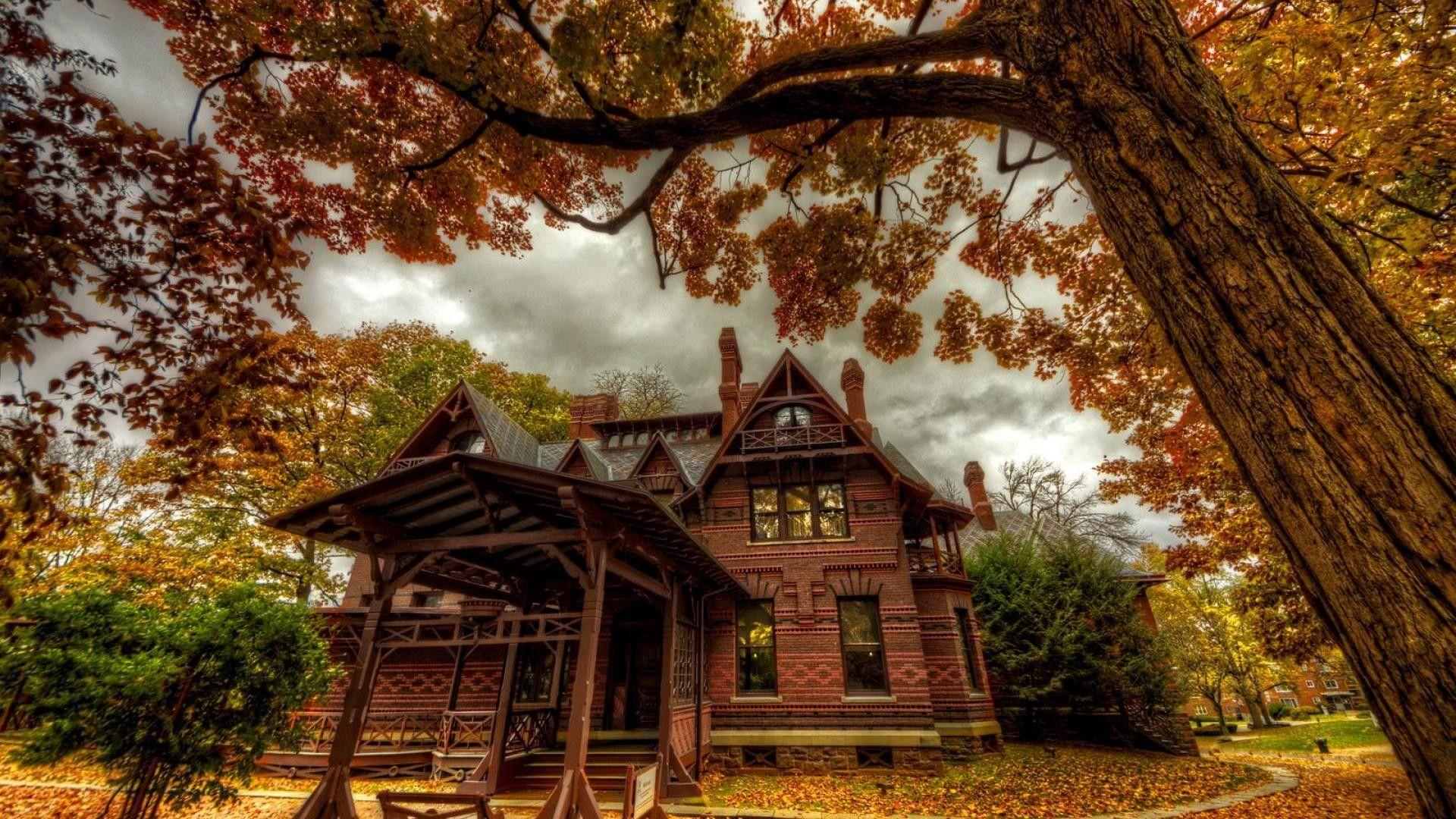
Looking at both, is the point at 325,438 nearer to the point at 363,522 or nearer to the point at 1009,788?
the point at 363,522

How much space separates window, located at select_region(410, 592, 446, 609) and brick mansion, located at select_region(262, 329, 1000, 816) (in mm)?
123

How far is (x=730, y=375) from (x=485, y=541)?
1312 centimetres

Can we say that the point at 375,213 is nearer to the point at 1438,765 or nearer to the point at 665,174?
the point at 665,174

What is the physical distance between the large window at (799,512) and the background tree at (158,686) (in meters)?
10.3

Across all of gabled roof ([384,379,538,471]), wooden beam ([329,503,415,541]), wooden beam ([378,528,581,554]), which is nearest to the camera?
wooden beam ([378,528,581,554])

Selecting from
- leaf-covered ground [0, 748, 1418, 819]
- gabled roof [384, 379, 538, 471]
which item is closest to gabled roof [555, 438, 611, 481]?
gabled roof [384, 379, 538, 471]

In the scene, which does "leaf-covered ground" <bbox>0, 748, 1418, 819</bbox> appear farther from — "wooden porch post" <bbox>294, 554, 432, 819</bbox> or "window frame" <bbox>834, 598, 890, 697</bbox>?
"wooden porch post" <bbox>294, 554, 432, 819</bbox>

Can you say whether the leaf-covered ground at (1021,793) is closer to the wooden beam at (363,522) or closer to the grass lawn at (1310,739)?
the wooden beam at (363,522)

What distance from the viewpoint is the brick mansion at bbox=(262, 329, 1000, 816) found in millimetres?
7648

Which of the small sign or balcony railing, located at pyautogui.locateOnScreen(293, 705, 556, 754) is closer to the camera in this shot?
the small sign

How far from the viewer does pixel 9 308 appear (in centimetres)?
323

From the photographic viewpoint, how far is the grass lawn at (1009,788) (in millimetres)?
9477

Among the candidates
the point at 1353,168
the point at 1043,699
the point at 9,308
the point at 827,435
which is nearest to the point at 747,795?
the point at 827,435

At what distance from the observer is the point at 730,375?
781 inches
